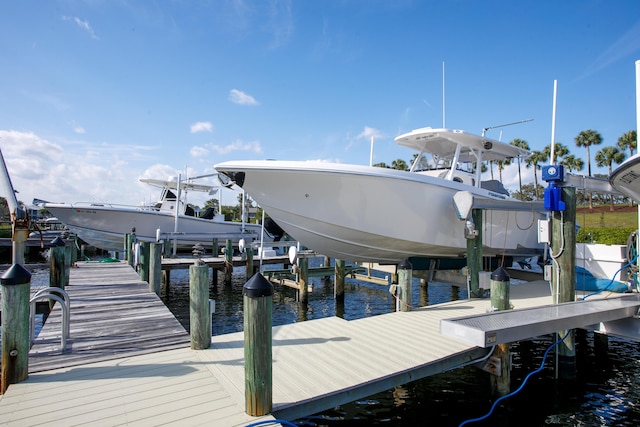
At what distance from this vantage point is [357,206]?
8680mm

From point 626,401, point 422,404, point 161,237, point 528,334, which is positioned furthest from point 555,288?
point 161,237

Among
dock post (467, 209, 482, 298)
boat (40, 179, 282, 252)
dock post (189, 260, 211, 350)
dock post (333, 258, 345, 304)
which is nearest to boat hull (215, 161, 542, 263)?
dock post (467, 209, 482, 298)

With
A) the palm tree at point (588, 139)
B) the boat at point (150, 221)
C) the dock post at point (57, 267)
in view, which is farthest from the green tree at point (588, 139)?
the dock post at point (57, 267)

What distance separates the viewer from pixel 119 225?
21469 mm

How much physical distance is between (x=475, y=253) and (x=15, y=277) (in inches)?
340

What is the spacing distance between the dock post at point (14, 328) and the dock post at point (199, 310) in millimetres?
1608

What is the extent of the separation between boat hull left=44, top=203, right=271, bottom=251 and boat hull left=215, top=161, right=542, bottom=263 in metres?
12.3

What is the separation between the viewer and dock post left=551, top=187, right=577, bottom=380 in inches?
251

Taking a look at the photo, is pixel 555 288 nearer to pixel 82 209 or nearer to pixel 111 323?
pixel 111 323

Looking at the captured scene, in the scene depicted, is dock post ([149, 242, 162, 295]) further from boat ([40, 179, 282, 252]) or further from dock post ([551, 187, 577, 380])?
boat ([40, 179, 282, 252])

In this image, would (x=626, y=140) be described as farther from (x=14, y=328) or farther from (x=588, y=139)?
(x=14, y=328)

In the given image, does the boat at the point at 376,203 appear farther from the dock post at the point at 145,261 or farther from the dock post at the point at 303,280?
the dock post at the point at 145,261

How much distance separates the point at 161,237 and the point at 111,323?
15.3 metres

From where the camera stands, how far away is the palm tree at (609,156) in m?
45.3
